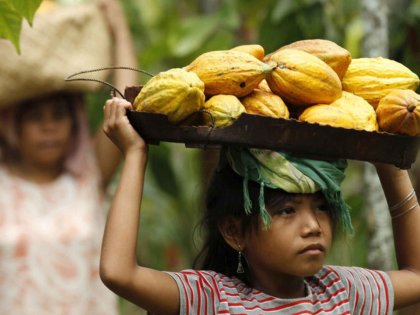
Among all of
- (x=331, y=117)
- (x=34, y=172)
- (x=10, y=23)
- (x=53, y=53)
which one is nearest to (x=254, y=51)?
(x=331, y=117)

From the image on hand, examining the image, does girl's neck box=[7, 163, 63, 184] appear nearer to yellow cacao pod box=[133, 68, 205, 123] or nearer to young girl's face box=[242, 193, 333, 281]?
young girl's face box=[242, 193, 333, 281]

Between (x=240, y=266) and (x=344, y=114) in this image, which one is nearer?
(x=344, y=114)

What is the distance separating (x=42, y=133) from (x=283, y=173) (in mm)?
2060

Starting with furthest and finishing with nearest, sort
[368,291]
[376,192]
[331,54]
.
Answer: [376,192]
[368,291]
[331,54]

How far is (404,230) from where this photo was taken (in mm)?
3053

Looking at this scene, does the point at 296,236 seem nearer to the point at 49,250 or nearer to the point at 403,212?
the point at 403,212

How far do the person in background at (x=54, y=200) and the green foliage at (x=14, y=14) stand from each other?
1.54 meters

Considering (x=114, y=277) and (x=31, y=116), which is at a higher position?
(x=31, y=116)

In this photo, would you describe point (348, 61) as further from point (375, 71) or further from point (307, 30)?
point (307, 30)

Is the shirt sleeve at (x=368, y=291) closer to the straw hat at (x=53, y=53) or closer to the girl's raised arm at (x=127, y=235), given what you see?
the girl's raised arm at (x=127, y=235)

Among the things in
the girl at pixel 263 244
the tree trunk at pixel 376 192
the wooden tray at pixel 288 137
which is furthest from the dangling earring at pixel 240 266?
the tree trunk at pixel 376 192

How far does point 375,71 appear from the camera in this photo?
272 cm

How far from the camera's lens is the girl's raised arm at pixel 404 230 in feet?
9.82

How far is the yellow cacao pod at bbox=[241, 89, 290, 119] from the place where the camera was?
8.40 ft
